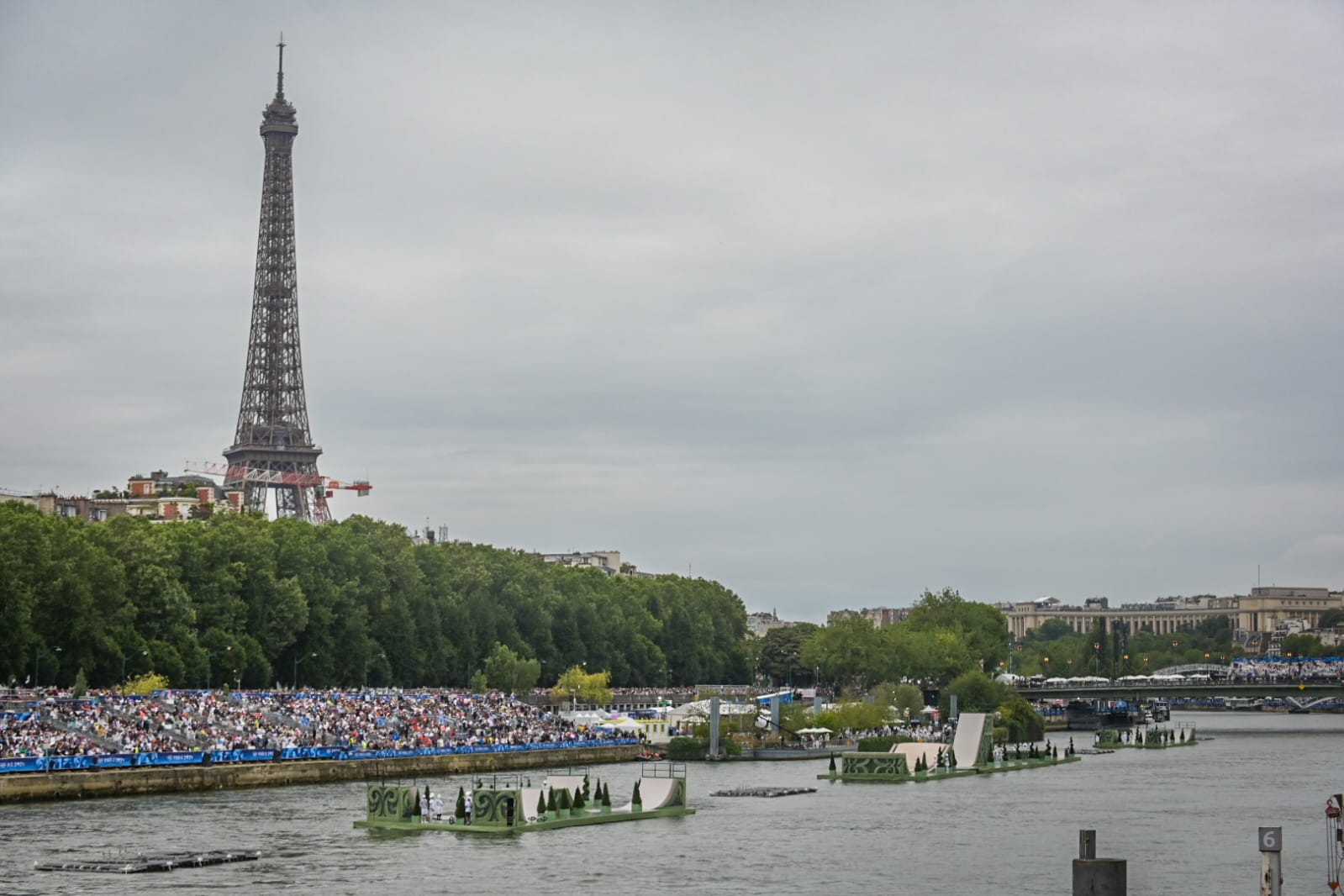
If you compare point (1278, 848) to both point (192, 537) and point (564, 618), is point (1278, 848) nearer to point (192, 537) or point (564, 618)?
point (192, 537)

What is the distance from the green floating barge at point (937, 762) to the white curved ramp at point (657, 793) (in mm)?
23798

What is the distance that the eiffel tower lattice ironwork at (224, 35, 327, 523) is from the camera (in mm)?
191125

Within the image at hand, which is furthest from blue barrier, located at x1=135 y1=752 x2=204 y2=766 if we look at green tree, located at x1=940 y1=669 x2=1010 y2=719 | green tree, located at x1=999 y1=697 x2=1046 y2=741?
green tree, located at x1=940 y1=669 x2=1010 y2=719

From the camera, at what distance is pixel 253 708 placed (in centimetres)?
9038

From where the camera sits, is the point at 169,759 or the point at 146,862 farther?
the point at 169,759

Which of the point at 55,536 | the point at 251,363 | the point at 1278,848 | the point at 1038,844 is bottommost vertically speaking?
the point at 1038,844

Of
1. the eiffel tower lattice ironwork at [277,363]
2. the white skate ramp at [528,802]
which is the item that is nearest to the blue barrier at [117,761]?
the white skate ramp at [528,802]

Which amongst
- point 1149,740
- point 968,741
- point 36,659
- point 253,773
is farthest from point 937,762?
point 1149,740

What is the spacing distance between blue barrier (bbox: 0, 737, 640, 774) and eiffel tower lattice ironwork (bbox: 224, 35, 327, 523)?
3641 inches

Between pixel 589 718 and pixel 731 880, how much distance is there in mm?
65867

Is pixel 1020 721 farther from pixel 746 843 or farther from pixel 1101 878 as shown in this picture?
pixel 1101 878

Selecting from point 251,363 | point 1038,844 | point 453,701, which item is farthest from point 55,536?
point 251,363

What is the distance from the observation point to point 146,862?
169 feet

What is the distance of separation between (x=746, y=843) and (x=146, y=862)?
64.3ft
